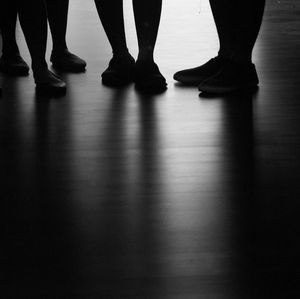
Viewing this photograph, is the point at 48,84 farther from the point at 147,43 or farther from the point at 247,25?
the point at 247,25

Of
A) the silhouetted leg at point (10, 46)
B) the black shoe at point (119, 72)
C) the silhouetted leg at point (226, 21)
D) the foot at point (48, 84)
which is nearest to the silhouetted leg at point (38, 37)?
the foot at point (48, 84)

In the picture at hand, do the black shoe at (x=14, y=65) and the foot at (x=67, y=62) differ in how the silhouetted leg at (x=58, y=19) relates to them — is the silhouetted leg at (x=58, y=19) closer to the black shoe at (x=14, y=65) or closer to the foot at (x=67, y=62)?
the foot at (x=67, y=62)

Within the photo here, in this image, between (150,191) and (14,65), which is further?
(14,65)

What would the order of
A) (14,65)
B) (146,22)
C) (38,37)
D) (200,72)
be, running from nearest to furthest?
1. (38,37)
2. (146,22)
3. (200,72)
4. (14,65)

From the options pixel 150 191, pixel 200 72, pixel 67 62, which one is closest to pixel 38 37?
pixel 67 62

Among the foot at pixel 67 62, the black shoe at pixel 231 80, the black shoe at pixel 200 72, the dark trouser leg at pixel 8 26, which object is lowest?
the foot at pixel 67 62

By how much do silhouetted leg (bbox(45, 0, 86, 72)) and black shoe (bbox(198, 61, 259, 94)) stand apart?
2.31 ft

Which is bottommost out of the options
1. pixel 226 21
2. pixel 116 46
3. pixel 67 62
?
pixel 67 62

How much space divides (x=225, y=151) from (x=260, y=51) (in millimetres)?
1723

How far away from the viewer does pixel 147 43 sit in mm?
3766

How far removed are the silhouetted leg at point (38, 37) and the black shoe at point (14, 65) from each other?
12.4 inches

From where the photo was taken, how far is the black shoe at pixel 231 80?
11.8 feet

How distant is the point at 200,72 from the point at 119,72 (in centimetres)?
33

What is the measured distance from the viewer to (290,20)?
537 centimetres
